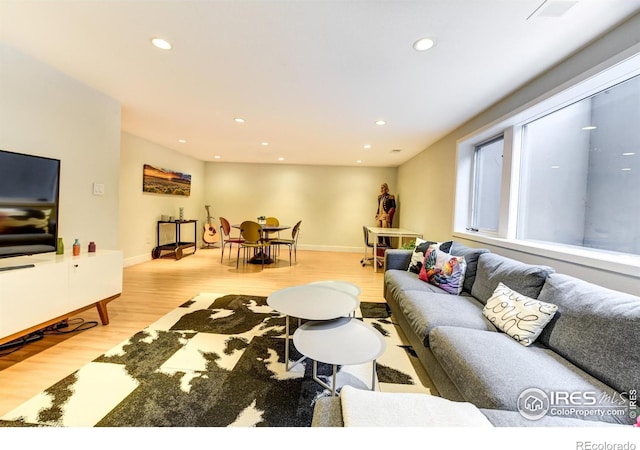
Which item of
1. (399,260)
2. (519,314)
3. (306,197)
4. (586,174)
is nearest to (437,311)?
(519,314)

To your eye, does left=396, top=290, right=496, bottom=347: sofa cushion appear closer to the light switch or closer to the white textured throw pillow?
the white textured throw pillow

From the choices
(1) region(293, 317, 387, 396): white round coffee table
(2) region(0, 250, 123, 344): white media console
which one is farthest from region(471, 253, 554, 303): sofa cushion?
(2) region(0, 250, 123, 344): white media console

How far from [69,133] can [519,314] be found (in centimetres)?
396

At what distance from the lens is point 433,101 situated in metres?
2.72

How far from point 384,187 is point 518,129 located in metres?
3.59

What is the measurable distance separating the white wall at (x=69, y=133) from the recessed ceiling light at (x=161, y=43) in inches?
47.4

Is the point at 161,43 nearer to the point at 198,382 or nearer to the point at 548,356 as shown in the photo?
the point at 198,382

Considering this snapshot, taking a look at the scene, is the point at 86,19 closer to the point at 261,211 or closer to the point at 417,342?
the point at 417,342

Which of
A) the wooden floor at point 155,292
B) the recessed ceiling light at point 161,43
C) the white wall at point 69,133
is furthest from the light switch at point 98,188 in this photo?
the recessed ceiling light at point 161,43

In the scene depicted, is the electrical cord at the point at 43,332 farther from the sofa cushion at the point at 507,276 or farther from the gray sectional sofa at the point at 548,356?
the sofa cushion at the point at 507,276

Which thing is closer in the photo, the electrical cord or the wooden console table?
the electrical cord

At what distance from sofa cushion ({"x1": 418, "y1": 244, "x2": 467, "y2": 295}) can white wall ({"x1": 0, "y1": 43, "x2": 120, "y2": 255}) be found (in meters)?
3.37

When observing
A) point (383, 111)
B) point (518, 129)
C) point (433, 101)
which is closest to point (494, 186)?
point (518, 129)

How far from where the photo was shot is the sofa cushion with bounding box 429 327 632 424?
1.05 meters
